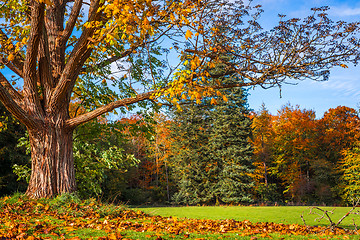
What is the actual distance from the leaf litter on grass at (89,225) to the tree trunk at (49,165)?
0.46m

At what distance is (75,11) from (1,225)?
19.3ft

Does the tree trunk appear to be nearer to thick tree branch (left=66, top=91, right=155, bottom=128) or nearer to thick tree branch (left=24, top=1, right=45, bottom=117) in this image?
thick tree branch (left=66, top=91, right=155, bottom=128)

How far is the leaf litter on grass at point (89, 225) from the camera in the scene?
394cm

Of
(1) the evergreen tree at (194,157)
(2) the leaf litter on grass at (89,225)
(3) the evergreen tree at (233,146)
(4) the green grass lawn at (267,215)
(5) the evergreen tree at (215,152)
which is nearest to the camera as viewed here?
(2) the leaf litter on grass at (89,225)

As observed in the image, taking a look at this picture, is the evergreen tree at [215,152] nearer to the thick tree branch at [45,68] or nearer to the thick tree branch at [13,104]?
the thick tree branch at [45,68]

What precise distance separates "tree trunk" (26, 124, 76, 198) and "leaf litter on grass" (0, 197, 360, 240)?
463mm

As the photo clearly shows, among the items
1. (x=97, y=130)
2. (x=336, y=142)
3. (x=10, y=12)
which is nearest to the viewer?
(x=10, y=12)

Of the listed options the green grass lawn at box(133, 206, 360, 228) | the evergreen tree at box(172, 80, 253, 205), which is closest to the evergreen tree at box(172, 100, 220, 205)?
the evergreen tree at box(172, 80, 253, 205)

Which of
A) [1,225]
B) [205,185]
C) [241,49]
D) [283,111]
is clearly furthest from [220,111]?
[1,225]

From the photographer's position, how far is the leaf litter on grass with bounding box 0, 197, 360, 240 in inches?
155

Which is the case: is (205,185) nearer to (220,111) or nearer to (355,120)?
(220,111)

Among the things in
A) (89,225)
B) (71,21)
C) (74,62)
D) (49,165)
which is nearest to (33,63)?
(74,62)

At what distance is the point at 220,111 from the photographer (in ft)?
90.2

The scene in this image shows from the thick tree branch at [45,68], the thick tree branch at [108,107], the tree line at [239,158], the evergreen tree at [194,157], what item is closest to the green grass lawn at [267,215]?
the thick tree branch at [108,107]
